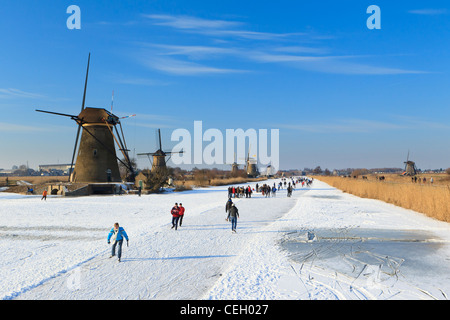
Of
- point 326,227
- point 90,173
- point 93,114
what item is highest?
point 93,114

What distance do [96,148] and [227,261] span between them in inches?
1195

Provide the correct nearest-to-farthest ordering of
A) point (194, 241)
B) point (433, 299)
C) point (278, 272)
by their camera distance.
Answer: point (433, 299) → point (278, 272) → point (194, 241)

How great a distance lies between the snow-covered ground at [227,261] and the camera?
6379mm

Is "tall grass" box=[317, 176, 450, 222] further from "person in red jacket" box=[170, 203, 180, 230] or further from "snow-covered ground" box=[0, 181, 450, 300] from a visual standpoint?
"person in red jacket" box=[170, 203, 180, 230]

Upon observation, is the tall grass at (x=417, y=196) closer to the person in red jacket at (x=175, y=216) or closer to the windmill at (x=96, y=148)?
the person in red jacket at (x=175, y=216)

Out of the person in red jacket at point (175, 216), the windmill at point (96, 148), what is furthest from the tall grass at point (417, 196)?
the windmill at point (96, 148)

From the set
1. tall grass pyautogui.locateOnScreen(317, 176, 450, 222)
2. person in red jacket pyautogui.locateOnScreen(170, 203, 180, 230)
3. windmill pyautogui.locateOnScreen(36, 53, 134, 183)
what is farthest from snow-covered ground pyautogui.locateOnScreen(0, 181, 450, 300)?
windmill pyautogui.locateOnScreen(36, 53, 134, 183)

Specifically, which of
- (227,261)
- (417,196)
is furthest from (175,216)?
(417,196)

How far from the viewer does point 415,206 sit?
2200cm

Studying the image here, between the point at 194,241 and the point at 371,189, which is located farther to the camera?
the point at 371,189

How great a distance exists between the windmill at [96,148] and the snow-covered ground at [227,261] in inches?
785
